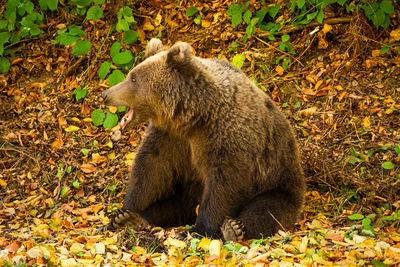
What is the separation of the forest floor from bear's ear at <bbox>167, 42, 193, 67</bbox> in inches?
68.1

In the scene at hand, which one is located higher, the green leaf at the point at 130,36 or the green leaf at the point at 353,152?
the green leaf at the point at 130,36

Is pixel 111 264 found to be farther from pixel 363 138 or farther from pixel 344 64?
pixel 344 64

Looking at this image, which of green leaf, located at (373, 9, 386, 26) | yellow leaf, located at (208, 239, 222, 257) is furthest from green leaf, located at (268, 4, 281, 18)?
yellow leaf, located at (208, 239, 222, 257)

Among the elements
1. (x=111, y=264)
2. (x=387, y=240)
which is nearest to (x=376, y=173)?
(x=387, y=240)

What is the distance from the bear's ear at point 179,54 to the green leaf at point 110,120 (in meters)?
2.17

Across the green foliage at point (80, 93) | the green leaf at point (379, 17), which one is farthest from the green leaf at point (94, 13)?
the green leaf at point (379, 17)

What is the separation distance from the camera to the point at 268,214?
5.14 metres

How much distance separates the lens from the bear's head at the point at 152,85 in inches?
196

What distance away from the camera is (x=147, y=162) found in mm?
5461

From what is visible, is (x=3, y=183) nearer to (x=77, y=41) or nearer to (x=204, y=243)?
(x=77, y=41)

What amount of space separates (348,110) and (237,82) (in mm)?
2302

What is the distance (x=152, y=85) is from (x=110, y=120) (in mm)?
2007

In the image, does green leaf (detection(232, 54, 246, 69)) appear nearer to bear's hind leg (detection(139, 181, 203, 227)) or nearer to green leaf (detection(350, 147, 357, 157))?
green leaf (detection(350, 147, 357, 157))

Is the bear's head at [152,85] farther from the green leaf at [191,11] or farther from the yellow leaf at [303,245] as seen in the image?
the green leaf at [191,11]
